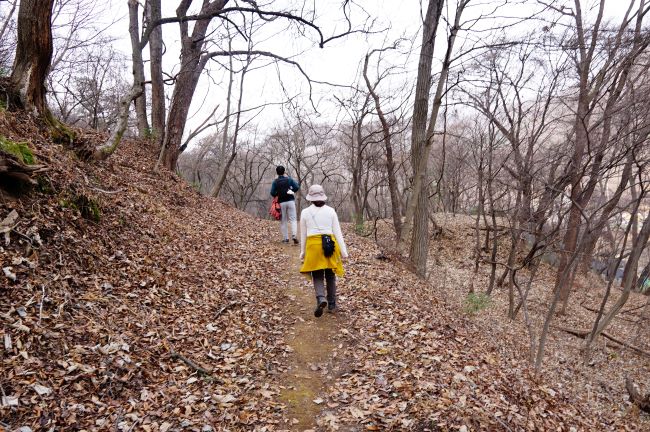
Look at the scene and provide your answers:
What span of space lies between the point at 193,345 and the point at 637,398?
898 centimetres

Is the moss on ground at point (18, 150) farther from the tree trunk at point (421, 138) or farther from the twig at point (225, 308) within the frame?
the tree trunk at point (421, 138)

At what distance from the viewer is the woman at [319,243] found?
5.43 m

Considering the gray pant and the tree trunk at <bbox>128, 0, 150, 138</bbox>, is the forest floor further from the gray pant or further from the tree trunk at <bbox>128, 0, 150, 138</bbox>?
the gray pant

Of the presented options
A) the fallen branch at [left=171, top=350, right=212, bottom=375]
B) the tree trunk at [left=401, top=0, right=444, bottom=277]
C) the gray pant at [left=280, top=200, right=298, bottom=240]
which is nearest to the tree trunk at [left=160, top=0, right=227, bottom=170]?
the gray pant at [left=280, top=200, right=298, bottom=240]

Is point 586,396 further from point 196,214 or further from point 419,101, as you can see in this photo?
point 196,214

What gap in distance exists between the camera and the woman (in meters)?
5.43

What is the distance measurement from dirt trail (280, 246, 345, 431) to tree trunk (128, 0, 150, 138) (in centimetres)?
537

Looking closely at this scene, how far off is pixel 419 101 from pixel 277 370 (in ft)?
22.4

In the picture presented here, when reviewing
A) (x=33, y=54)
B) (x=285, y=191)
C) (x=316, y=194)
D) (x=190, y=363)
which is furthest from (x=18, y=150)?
(x=285, y=191)

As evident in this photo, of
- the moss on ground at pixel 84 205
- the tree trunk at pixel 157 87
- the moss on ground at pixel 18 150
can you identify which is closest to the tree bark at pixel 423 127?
the moss on ground at pixel 84 205

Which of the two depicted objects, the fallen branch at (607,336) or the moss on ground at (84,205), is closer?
the moss on ground at (84,205)

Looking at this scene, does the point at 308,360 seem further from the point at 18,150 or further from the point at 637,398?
the point at 637,398

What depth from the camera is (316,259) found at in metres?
5.41

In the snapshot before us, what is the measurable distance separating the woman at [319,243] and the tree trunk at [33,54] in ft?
15.4
